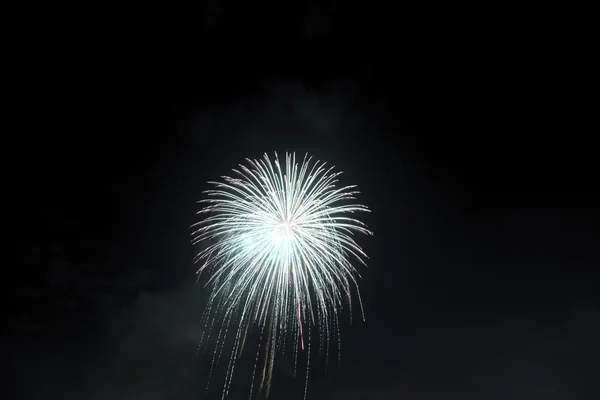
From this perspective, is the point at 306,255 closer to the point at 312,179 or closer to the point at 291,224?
the point at 291,224

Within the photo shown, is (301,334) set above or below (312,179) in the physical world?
below

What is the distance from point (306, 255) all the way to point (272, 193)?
4.89 meters

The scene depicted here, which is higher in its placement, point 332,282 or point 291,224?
point 291,224

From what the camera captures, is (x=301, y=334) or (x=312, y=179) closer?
(x=301, y=334)

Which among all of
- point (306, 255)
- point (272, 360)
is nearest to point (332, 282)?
point (306, 255)

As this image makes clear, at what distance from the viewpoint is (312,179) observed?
40.3m

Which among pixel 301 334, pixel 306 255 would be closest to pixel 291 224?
pixel 306 255

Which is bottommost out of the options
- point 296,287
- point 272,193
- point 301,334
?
point 301,334

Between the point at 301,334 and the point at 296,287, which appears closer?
the point at 301,334

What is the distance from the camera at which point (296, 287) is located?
3862 cm
